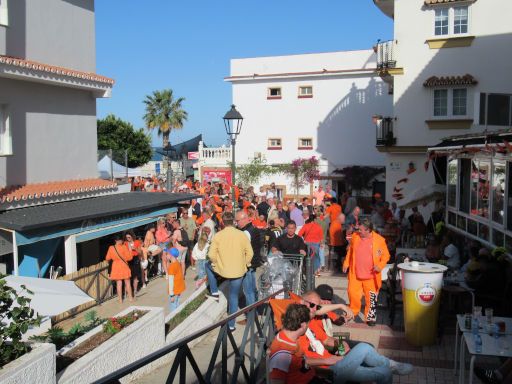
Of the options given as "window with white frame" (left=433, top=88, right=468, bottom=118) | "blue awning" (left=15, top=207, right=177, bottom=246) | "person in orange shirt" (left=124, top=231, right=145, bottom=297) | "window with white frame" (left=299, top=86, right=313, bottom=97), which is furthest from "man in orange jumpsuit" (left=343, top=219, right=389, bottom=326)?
"window with white frame" (left=299, top=86, right=313, bottom=97)

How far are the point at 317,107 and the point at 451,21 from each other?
44.8ft

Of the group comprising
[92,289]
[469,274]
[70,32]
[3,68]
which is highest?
[70,32]

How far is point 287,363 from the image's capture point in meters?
5.02

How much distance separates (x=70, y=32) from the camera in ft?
56.9

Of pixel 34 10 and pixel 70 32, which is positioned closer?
pixel 34 10

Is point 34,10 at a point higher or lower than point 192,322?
higher

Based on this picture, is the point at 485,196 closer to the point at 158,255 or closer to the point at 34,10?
the point at 158,255

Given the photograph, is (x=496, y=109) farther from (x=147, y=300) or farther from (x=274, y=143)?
(x=274, y=143)

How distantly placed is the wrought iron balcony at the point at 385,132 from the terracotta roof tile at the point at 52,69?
35.9 feet

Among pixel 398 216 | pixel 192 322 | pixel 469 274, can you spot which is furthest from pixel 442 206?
pixel 192 322

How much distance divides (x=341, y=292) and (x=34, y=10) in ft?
37.7

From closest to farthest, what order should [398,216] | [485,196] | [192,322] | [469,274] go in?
1. [469,274]
2. [192,322]
3. [485,196]
4. [398,216]

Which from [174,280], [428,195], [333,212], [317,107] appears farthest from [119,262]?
[317,107]

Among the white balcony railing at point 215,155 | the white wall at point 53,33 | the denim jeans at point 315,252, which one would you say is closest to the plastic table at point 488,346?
the denim jeans at point 315,252
